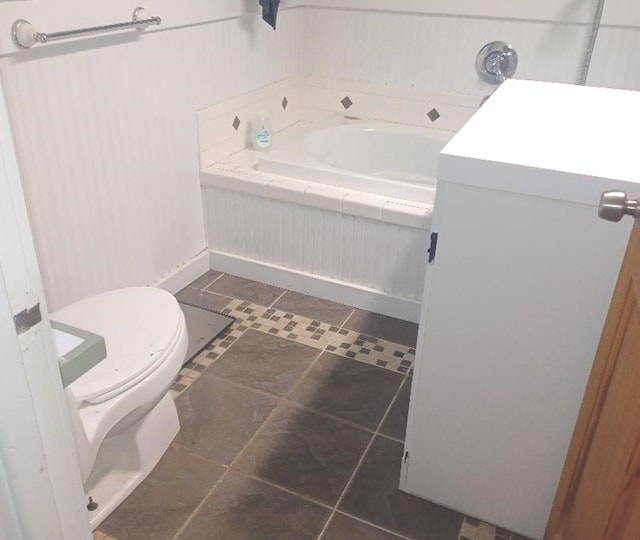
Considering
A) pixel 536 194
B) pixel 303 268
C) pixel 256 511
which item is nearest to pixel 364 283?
pixel 303 268

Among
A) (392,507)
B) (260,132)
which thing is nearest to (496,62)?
(260,132)

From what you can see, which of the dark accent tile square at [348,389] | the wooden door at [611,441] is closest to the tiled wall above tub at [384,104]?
the dark accent tile square at [348,389]

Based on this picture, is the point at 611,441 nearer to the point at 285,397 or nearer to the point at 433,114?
the point at 285,397

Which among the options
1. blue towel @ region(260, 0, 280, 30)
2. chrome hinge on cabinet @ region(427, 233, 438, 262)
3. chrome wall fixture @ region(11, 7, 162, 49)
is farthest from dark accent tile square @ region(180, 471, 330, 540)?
blue towel @ region(260, 0, 280, 30)

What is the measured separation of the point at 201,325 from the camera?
2.19 m

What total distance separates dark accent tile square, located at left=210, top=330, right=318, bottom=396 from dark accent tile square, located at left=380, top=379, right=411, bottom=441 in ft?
1.06

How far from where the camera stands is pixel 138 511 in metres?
1.49

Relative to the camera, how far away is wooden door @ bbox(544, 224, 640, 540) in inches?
29.1

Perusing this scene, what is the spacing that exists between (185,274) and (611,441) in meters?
1.84

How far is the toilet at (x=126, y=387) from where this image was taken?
130cm

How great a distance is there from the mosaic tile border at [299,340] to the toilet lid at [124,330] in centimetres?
43

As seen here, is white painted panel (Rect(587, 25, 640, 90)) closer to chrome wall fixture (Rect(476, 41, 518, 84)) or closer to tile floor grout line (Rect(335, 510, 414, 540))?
chrome wall fixture (Rect(476, 41, 518, 84))

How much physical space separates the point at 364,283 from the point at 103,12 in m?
1.24

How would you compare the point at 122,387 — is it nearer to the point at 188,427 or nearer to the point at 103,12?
the point at 188,427
